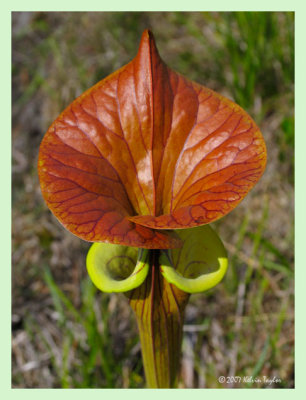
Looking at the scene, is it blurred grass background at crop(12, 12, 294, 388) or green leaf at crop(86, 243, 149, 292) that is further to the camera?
blurred grass background at crop(12, 12, 294, 388)

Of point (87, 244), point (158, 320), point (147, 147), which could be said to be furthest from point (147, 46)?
point (87, 244)

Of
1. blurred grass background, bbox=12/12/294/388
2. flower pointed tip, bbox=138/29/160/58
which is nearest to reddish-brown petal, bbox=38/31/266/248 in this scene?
flower pointed tip, bbox=138/29/160/58

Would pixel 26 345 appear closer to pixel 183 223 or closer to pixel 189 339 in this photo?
pixel 189 339

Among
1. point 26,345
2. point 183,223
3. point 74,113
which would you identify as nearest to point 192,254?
point 183,223

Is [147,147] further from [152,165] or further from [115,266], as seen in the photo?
[115,266]

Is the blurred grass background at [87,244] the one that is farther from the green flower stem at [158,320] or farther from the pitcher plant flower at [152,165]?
the pitcher plant flower at [152,165]

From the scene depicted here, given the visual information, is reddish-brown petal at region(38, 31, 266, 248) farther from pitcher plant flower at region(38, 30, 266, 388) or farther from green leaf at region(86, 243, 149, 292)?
green leaf at region(86, 243, 149, 292)

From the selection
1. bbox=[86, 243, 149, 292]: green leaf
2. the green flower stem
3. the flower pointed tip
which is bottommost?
the green flower stem

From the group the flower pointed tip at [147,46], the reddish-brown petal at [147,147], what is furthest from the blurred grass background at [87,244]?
the flower pointed tip at [147,46]
